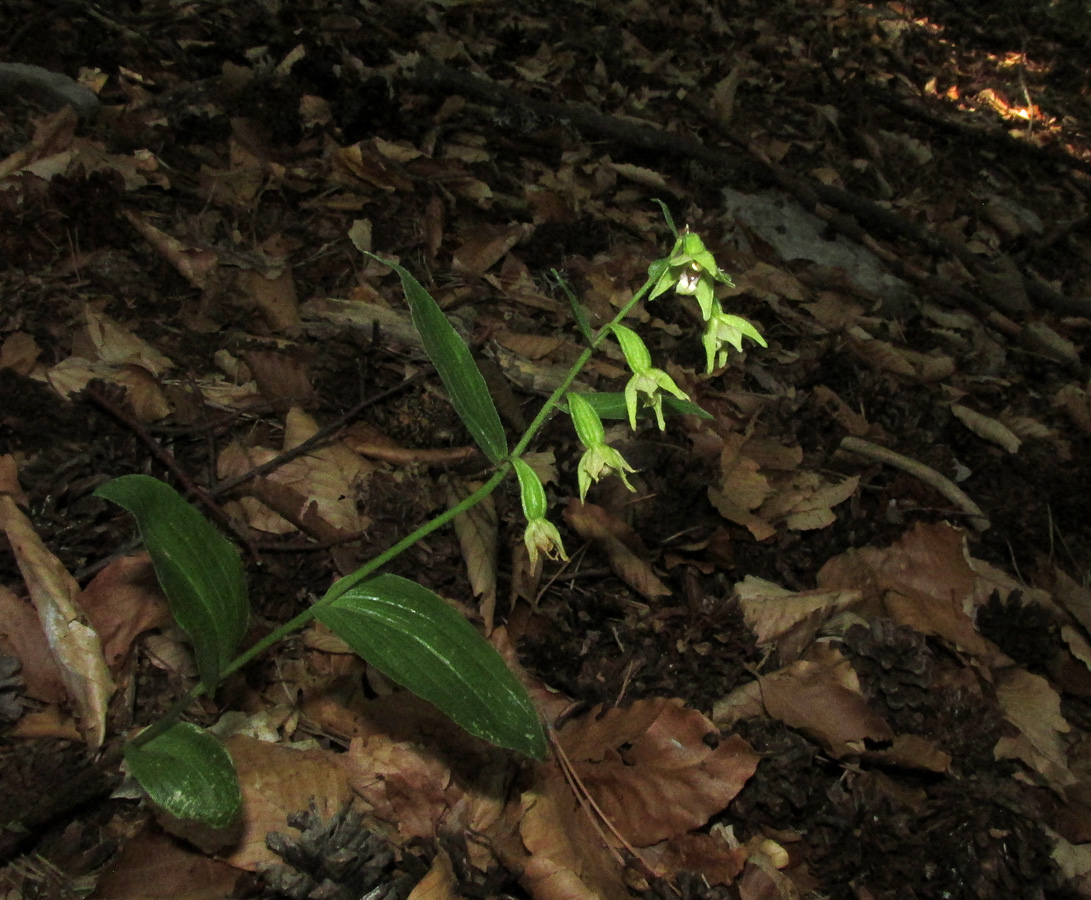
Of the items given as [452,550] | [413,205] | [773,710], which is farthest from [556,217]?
[773,710]

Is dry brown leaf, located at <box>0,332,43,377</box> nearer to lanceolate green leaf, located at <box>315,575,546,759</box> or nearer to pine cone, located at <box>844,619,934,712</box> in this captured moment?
lanceolate green leaf, located at <box>315,575,546,759</box>

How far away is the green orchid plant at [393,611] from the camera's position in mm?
1595

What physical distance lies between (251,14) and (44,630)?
4.85m

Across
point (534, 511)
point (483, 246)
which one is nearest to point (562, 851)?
point (534, 511)

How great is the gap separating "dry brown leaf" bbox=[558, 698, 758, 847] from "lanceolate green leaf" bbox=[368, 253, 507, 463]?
0.84 meters

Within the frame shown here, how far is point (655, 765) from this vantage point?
2.13 meters

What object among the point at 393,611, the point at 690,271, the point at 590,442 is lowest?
the point at 393,611

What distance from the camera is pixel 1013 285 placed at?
18.1ft

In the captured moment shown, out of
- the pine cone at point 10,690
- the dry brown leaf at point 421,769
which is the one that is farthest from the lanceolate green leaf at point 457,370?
the pine cone at point 10,690

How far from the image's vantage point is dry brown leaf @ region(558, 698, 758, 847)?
2.05 m

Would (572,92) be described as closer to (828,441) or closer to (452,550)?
(828,441)

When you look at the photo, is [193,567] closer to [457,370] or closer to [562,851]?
[457,370]

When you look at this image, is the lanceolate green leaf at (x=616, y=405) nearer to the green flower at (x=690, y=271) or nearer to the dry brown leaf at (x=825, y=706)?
the green flower at (x=690, y=271)

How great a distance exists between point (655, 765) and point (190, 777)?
117cm
